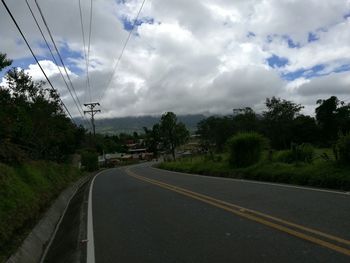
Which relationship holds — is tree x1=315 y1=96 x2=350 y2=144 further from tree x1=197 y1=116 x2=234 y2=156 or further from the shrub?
the shrub

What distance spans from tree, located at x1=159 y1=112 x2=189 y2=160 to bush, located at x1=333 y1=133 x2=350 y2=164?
10634cm

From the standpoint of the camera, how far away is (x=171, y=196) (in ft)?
44.9

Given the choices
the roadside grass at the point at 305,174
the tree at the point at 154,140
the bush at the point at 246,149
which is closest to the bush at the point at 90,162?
the bush at the point at 246,149

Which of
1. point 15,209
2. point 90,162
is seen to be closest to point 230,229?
point 15,209

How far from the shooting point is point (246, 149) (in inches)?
919

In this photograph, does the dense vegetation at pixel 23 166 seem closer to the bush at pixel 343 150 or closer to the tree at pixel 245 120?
the bush at pixel 343 150

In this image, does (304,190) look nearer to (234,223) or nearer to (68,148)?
(234,223)

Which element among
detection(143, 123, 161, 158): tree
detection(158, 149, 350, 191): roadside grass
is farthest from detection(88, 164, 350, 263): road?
detection(143, 123, 161, 158): tree

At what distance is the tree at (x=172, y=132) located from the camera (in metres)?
122

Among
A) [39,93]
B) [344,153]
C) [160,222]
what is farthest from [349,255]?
[39,93]

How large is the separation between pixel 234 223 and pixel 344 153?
25.8ft

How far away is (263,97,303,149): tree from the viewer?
86125 millimetres

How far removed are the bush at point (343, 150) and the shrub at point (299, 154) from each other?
3.74 meters

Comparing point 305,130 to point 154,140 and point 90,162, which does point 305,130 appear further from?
point 154,140
